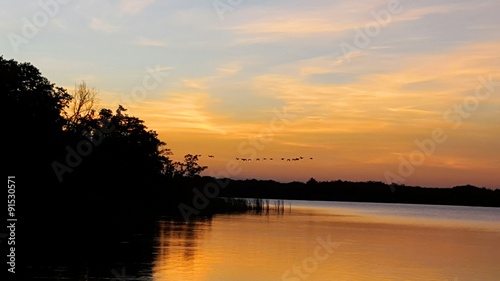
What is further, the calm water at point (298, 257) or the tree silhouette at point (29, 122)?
the tree silhouette at point (29, 122)

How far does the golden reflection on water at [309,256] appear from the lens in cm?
3576

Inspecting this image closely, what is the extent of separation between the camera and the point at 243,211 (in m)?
111

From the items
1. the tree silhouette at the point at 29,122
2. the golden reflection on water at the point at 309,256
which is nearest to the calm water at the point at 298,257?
the golden reflection on water at the point at 309,256

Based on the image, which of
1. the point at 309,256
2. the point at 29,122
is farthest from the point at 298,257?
the point at 29,122

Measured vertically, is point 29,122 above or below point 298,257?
above

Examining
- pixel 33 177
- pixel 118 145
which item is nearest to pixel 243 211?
pixel 118 145

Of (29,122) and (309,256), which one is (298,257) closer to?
(309,256)

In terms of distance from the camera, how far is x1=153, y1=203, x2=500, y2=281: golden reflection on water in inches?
1408

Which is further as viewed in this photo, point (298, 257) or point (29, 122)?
point (29, 122)

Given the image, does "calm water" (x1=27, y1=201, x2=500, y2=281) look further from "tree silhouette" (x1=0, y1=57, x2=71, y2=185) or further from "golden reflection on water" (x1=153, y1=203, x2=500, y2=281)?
"tree silhouette" (x1=0, y1=57, x2=71, y2=185)

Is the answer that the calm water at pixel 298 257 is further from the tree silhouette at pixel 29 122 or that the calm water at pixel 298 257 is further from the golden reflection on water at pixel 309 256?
the tree silhouette at pixel 29 122

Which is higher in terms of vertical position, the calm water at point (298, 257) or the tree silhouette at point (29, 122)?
the tree silhouette at point (29, 122)

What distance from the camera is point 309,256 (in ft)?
149

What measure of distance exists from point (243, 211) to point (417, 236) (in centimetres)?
4341
